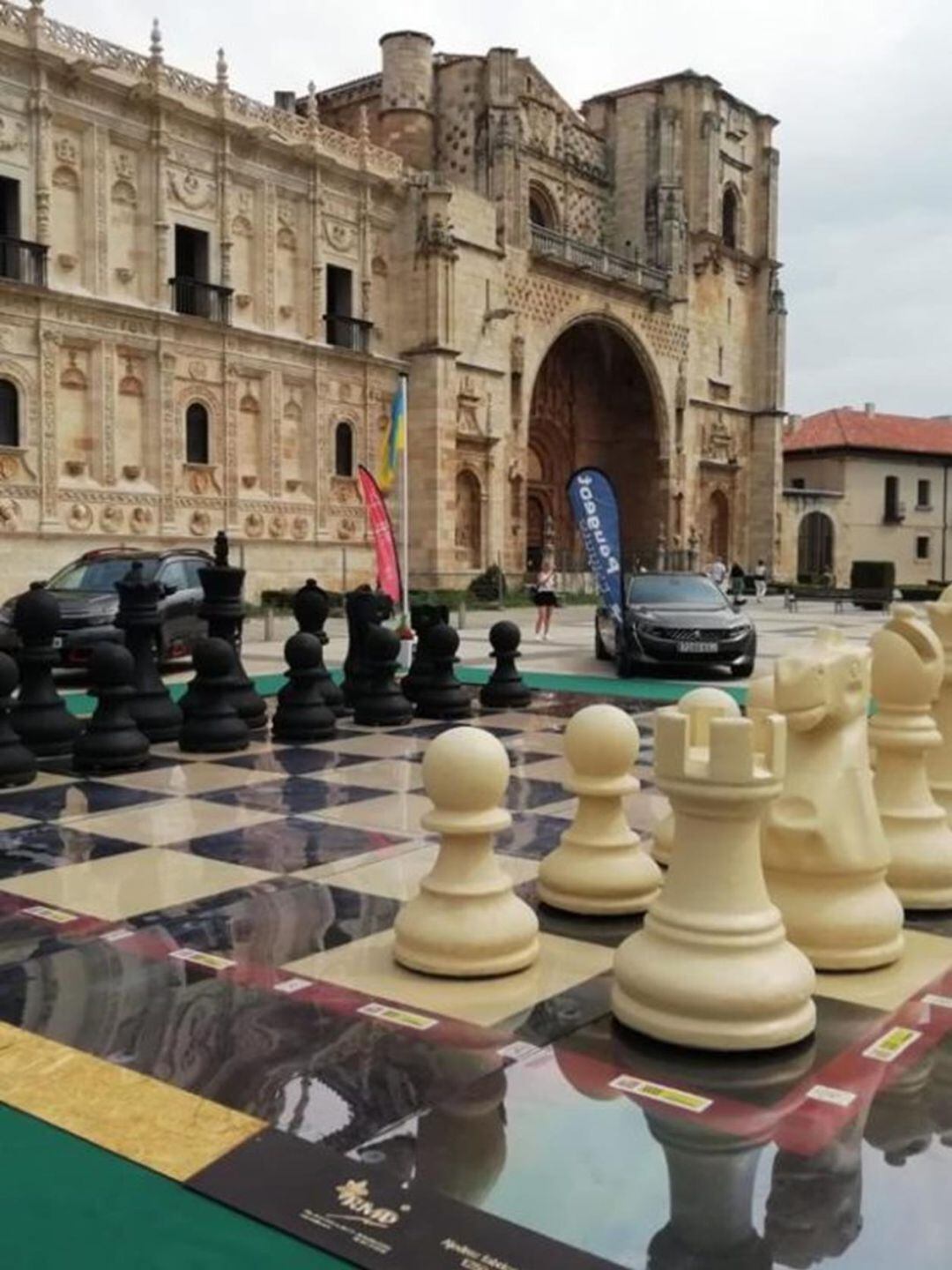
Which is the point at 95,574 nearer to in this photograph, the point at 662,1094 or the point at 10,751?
the point at 10,751

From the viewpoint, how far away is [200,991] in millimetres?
3561

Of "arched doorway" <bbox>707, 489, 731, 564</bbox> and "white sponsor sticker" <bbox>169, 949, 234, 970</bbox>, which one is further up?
"arched doorway" <bbox>707, 489, 731, 564</bbox>

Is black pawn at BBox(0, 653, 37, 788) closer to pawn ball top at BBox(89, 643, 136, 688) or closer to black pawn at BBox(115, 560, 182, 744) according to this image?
pawn ball top at BBox(89, 643, 136, 688)

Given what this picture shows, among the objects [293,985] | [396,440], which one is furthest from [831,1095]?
[396,440]

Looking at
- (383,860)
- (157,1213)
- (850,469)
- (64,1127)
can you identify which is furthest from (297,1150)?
(850,469)

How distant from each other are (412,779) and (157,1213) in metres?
4.64

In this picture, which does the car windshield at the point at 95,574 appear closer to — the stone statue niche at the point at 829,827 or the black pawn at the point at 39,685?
the black pawn at the point at 39,685

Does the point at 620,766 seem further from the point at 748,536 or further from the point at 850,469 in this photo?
the point at 850,469

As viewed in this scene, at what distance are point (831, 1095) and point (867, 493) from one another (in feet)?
174

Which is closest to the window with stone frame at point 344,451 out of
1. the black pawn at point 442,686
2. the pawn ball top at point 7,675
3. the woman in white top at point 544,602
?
the woman in white top at point 544,602

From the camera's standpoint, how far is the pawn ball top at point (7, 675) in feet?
21.7

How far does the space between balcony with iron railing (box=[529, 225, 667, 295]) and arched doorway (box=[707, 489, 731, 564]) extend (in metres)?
7.53

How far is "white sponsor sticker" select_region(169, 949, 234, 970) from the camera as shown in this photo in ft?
12.4

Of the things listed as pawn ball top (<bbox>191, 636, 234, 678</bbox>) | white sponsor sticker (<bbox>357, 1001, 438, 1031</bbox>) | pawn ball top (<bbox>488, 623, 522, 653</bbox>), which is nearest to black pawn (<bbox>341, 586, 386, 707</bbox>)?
pawn ball top (<bbox>488, 623, 522, 653</bbox>)
